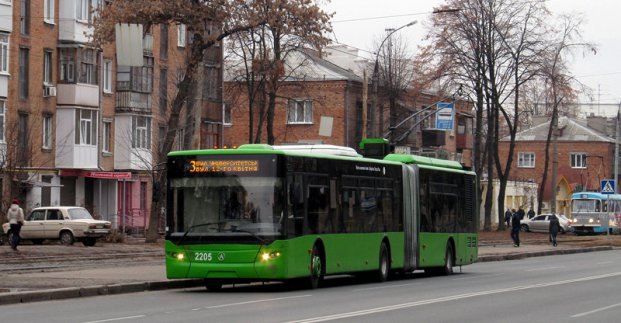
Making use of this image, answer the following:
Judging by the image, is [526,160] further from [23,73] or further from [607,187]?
[23,73]

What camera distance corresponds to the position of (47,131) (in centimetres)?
5706

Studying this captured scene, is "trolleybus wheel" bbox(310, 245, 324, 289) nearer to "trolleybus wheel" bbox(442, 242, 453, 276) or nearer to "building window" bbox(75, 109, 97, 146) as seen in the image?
"trolleybus wheel" bbox(442, 242, 453, 276)

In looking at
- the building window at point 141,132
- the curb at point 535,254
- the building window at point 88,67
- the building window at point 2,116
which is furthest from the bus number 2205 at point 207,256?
the building window at point 141,132

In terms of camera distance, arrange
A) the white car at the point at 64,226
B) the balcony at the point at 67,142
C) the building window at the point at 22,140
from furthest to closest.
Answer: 1. the balcony at the point at 67,142
2. the building window at the point at 22,140
3. the white car at the point at 64,226

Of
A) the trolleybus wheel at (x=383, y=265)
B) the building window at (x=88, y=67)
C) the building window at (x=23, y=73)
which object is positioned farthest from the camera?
the building window at (x=88, y=67)

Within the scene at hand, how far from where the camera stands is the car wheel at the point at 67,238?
4569 cm

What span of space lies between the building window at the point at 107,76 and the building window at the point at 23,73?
651 cm

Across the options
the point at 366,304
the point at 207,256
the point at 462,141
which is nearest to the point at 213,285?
the point at 207,256

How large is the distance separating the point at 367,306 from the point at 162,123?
4834 cm

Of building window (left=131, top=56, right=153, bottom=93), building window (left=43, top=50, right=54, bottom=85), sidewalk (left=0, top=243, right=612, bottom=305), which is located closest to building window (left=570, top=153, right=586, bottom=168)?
building window (left=131, top=56, right=153, bottom=93)

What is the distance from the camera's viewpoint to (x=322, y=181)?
25.0 m

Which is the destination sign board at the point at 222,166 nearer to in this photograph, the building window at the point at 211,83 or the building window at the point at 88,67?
the building window at the point at 88,67

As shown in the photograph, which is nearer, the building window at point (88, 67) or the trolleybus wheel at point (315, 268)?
the trolleybus wheel at point (315, 268)

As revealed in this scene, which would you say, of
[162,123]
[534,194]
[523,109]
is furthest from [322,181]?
[534,194]
